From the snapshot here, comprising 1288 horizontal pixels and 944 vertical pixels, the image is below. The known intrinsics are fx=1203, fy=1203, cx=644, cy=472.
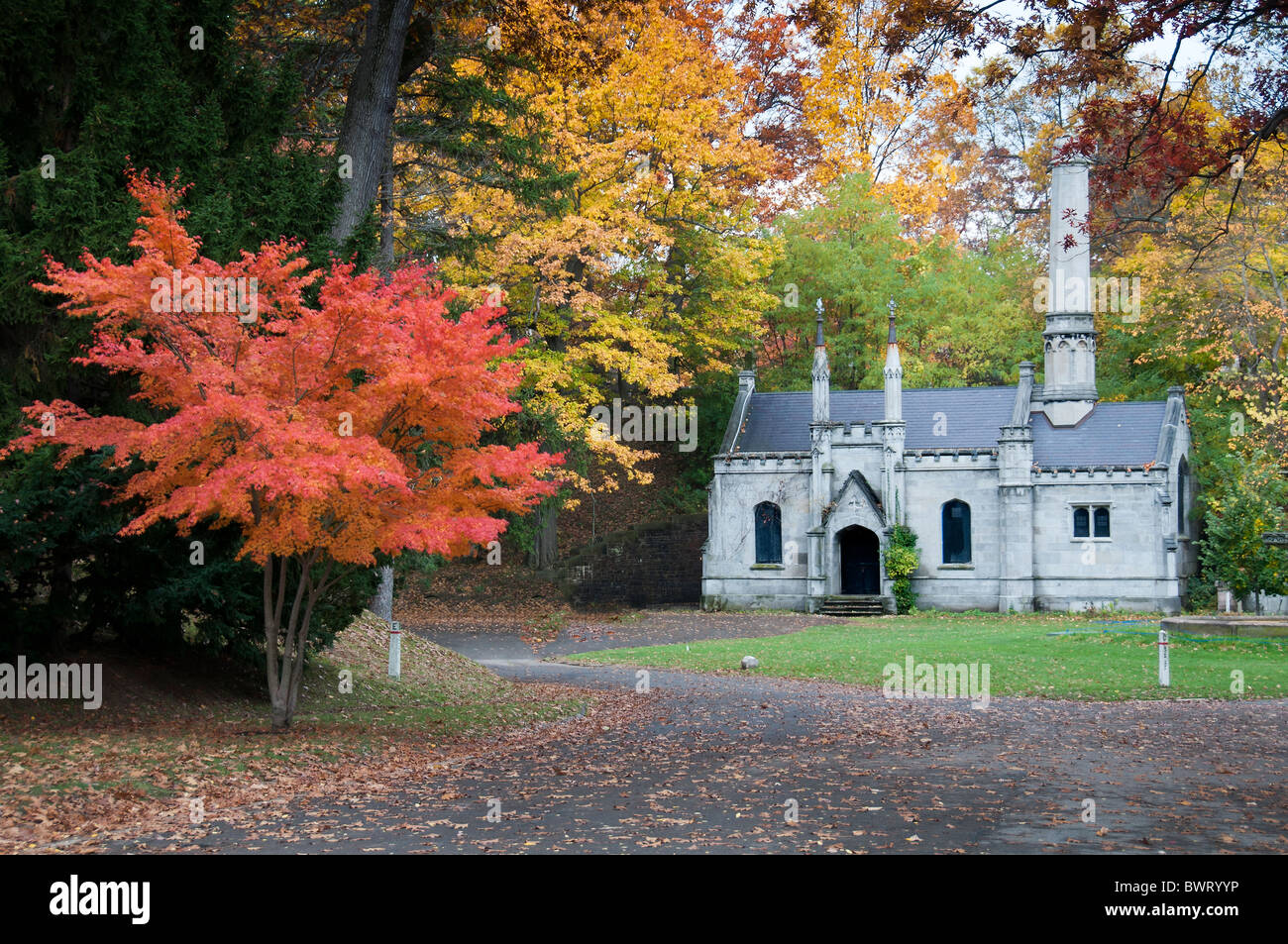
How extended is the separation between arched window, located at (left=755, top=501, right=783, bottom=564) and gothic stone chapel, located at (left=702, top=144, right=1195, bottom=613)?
56 millimetres

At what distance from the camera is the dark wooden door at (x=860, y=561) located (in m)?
40.1

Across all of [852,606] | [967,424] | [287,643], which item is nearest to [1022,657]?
[852,606]

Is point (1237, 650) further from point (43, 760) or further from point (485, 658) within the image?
point (43, 760)

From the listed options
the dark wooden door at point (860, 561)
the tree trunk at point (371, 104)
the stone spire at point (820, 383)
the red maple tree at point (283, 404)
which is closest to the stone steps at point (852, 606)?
the dark wooden door at point (860, 561)

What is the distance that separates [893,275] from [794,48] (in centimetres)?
1009

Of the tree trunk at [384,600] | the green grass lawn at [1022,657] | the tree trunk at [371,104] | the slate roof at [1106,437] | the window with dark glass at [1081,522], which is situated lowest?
the green grass lawn at [1022,657]

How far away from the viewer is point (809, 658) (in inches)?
984

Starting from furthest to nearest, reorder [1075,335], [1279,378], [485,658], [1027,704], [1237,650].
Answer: [1075,335]
[1279,378]
[485,658]
[1237,650]
[1027,704]

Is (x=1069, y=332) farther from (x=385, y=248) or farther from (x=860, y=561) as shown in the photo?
(x=385, y=248)

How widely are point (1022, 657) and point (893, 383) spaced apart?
16.4m

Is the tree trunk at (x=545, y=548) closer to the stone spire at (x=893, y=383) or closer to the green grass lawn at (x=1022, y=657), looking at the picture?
the green grass lawn at (x=1022, y=657)

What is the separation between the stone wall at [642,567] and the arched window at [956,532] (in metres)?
8.38

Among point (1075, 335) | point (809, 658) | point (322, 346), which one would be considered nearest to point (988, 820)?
point (322, 346)

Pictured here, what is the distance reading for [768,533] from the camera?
1603 inches
